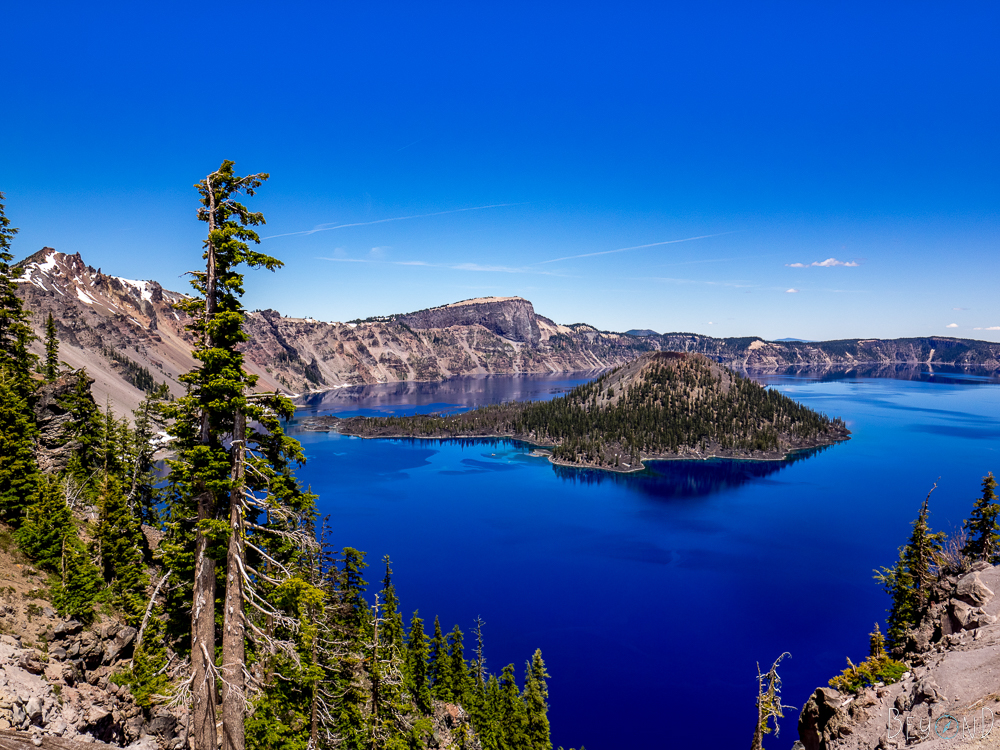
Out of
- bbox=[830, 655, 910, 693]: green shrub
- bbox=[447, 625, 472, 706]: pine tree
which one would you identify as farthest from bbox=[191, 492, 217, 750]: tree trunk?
bbox=[447, 625, 472, 706]: pine tree

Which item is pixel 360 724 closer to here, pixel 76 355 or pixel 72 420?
pixel 72 420

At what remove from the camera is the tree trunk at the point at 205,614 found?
11.3 metres

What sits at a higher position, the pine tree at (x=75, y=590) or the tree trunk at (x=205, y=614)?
the tree trunk at (x=205, y=614)

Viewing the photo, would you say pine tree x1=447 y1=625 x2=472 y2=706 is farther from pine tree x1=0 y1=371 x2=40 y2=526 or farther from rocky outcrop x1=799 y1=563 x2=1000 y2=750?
pine tree x1=0 y1=371 x2=40 y2=526

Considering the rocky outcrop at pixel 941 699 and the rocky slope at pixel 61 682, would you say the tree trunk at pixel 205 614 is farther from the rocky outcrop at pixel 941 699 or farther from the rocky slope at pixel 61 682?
the rocky outcrop at pixel 941 699

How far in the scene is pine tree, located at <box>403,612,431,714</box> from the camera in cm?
4028

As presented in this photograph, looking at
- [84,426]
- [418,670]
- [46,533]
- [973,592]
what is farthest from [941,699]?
[84,426]

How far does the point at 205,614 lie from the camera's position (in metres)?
11.7

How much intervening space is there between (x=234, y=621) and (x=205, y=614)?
657mm

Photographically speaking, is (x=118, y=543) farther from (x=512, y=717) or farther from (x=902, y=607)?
(x=902, y=607)

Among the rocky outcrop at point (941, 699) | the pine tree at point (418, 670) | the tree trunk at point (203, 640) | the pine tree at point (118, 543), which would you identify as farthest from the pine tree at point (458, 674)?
the tree trunk at point (203, 640)

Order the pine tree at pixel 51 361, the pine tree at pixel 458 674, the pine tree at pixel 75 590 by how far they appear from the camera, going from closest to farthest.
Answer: the pine tree at pixel 75 590, the pine tree at pixel 458 674, the pine tree at pixel 51 361

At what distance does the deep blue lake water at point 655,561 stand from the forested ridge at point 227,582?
19.5m

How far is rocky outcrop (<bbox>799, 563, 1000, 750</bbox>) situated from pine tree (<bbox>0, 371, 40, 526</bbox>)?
41681mm
